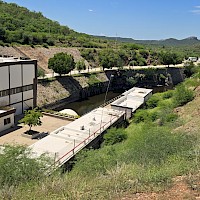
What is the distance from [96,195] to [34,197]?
6.46ft

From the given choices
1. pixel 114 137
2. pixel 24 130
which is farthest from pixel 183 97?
pixel 24 130

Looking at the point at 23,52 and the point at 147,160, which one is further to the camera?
the point at 23,52

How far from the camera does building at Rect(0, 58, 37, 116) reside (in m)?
35.1

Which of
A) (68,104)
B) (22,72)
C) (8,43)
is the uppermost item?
(8,43)

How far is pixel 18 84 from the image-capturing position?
37.6 m

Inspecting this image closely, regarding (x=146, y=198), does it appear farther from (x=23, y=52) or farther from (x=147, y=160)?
(x=23, y=52)

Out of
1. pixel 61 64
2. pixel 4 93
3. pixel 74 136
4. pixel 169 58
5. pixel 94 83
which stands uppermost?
pixel 169 58

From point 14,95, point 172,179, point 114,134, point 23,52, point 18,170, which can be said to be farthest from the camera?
point 23,52

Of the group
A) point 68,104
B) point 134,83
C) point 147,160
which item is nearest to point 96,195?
point 147,160

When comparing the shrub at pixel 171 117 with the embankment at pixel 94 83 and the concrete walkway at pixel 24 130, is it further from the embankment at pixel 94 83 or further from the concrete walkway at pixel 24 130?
the embankment at pixel 94 83

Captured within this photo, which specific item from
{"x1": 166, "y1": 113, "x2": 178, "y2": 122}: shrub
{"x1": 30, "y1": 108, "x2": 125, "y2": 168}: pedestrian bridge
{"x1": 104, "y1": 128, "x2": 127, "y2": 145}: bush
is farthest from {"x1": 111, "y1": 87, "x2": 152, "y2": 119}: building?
{"x1": 104, "y1": 128, "x2": 127, "y2": 145}: bush

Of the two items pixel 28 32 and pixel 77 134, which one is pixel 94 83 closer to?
pixel 28 32

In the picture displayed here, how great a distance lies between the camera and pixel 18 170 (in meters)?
13.4

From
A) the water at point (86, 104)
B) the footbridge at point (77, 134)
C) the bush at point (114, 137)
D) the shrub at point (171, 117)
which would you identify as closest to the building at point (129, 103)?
the footbridge at point (77, 134)
